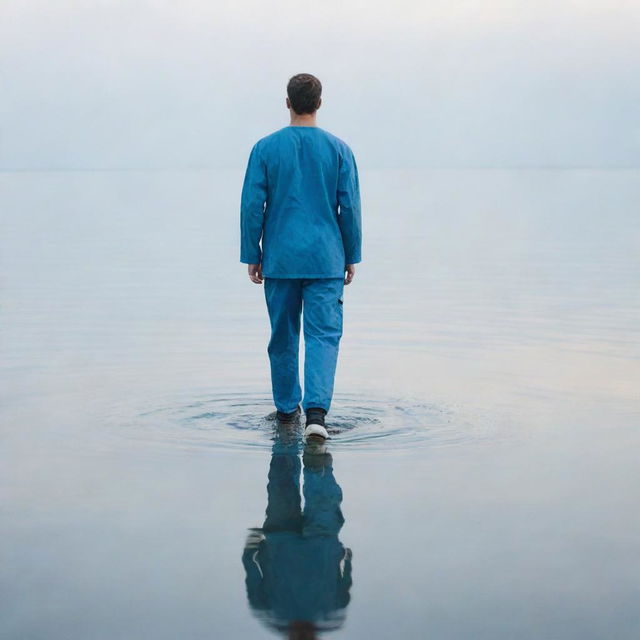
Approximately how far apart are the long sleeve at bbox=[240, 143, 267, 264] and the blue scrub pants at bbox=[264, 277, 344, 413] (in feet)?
0.62

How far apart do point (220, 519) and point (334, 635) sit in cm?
135

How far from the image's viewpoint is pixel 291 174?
6809 millimetres

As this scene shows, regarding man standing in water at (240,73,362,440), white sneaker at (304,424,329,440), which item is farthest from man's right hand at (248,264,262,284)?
white sneaker at (304,424,329,440)

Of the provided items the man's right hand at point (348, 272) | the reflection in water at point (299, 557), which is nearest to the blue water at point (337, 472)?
the reflection in water at point (299, 557)

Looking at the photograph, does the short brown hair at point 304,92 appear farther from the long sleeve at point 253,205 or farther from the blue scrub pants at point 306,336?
the blue scrub pants at point 306,336

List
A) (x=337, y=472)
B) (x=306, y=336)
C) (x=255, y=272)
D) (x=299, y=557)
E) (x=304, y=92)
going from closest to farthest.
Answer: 1. (x=299, y=557)
2. (x=337, y=472)
3. (x=304, y=92)
4. (x=306, y=336)
5. (x=255, y=272)

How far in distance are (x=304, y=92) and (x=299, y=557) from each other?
3007 millimetres

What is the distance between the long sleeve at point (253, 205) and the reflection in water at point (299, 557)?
137 cm

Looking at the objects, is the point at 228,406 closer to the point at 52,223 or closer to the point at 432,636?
the point at 432,636

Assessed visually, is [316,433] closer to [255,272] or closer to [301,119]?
[255,272]

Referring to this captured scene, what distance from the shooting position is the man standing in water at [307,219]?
6.82m

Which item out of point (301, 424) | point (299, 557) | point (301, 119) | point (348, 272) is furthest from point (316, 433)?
point (299, 557)

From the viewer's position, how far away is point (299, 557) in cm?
441

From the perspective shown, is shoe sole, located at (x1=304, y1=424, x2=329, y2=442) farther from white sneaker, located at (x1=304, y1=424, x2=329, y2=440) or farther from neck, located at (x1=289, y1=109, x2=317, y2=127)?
neck, located at (x1=289, y1=109, x2=317, y2=127)
